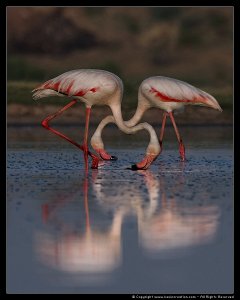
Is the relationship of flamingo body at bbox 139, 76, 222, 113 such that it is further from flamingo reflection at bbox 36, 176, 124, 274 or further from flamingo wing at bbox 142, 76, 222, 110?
flamingo reflection at bbox 36, 176, 124, 274

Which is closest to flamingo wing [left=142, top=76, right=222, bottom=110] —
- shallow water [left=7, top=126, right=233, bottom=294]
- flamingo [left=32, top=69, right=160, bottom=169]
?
flamingo [left=32, top=69, right=160, bottom=169]

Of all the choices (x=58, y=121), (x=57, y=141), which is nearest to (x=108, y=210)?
(x=57, y=141)

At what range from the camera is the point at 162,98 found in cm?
1717

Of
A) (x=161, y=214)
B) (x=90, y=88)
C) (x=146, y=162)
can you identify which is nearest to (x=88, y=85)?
(x=90, y=88)

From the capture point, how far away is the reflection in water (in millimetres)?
7855

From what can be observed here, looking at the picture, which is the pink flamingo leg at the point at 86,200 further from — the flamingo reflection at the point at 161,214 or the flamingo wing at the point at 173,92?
the flamingo wing at the point at 173,92

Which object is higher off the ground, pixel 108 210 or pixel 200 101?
pixel 200 101

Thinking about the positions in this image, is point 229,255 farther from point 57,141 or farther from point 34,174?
point 57,141

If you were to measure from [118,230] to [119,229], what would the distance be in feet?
0.21

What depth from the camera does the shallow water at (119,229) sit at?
7.22 m

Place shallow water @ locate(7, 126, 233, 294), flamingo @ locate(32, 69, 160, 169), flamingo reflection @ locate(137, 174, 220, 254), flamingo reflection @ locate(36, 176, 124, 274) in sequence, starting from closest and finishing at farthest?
shallow water @ locate(7, 126, 233, 294) < flamingo reflection @ locate(36, 176, 124, 274) < flamingo reflection @ locate(137, 174, 220, 254) < flamingo @ locate(32, 69, 160, 169)

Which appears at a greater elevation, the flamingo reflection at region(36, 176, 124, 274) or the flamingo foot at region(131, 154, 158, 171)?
the flamingo foot at region(131, 154, 158, 171)

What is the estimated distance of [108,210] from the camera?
10.4m

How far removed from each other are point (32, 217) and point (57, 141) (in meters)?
14.6
